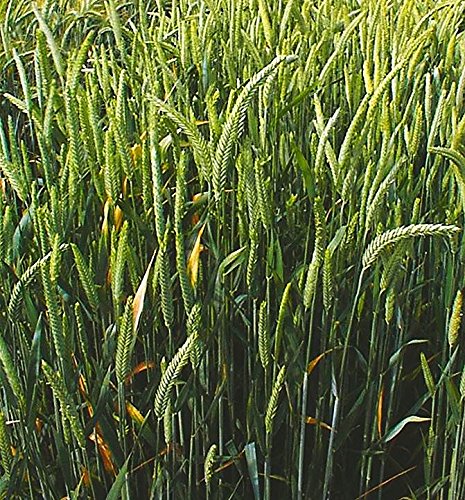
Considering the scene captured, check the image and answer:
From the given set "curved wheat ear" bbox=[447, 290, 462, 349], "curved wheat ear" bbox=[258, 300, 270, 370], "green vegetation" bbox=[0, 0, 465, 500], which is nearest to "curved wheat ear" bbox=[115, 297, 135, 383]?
"green vegetation" bbox=[0, 0, 465, 500]

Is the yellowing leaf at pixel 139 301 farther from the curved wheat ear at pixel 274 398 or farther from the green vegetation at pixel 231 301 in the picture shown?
the curved wheat ear at pixel 274 398

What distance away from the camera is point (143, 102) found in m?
1.14

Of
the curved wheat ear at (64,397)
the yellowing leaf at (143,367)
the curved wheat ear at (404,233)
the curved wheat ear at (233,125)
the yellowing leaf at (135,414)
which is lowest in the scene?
the yellowing leaf at (135,414)

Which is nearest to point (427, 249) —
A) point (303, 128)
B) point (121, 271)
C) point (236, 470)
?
point (303, 128)

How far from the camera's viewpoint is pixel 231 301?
2.92ft

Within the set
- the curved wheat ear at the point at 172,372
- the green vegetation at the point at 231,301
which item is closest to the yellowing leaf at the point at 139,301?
the green vegetation at the point at 231,301

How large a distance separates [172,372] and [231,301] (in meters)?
0.19

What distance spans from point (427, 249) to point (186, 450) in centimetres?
39

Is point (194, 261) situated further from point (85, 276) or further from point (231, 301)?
point (85, 276)

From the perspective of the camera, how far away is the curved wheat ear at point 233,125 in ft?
2.39

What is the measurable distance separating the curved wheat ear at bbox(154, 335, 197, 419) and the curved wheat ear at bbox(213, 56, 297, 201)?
0.15m

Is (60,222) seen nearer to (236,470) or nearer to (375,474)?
(236,470)

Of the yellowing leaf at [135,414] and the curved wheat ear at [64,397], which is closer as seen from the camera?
the curved wheat ear at [64,397]

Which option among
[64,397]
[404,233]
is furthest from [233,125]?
[64,397]
